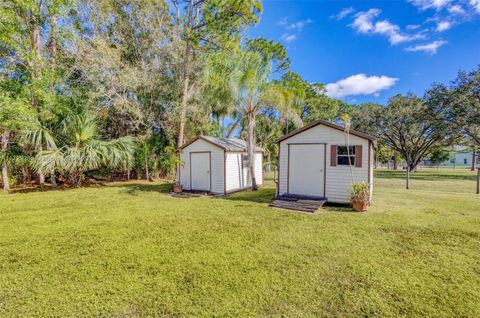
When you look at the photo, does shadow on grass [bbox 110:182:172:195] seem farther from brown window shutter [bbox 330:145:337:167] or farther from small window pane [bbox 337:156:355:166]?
small window pane [bbox 337:156:355:166]

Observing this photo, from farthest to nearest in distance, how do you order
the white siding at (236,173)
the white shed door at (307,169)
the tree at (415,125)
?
1. the tree at (415,125)
2. the white siding at (236,173)
3. the white shed door at (307,169)

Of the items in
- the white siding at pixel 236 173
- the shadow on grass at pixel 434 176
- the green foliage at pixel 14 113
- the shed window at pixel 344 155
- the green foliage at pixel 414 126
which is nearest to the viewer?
the shed window at pixel 344 155

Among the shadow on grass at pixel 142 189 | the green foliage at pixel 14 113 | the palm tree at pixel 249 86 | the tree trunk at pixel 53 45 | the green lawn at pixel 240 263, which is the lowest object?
the green lawn at pixel 240 263

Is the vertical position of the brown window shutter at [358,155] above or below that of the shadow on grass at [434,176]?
above

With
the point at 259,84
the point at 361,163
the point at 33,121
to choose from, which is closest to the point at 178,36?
the point at 259,84

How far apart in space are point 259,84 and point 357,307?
8.74 metres

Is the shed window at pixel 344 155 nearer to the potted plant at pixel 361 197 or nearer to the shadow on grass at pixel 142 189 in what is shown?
the potted plant at pixel 361 197

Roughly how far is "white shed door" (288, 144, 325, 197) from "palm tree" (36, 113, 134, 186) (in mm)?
8408

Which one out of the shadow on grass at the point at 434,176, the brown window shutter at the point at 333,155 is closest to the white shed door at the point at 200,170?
the brown window shutter at the point at 333,155

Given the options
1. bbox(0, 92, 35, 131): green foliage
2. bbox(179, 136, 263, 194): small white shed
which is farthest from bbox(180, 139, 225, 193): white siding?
bbox(0, 92, 35, 131): green foliage

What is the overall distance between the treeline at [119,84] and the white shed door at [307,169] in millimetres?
2846

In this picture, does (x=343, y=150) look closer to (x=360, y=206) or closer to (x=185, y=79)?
(x=360, y=206)

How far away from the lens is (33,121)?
9.56m

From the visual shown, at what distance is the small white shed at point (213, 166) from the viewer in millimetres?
9680
